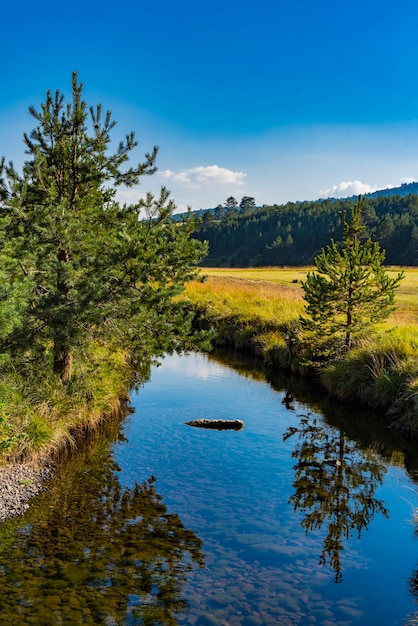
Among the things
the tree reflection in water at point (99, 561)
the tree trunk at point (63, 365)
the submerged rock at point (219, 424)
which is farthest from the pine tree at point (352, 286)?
the tree reflection in water at point (99, 561)

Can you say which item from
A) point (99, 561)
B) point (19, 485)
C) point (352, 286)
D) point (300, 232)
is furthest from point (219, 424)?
point (300, 232)

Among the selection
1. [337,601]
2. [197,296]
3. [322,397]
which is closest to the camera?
[337,601]

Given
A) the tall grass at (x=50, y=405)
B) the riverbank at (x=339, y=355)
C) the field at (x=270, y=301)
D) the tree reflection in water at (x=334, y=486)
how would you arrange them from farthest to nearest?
the field at (x=270, y=301)
the riverbank at (x=339, y=355)
the tall grass at (x=50, y=405)
the tree reflection in water at (x=334, y=486)

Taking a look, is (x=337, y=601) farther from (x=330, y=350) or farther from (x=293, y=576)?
(x=330, y=350)

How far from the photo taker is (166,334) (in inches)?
476

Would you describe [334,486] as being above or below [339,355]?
below

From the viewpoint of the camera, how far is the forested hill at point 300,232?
4134 inches

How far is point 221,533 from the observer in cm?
898

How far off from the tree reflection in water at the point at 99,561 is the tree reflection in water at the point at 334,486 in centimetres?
235

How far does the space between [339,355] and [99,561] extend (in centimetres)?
1285

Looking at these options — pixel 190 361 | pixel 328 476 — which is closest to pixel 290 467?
pixel 328 476

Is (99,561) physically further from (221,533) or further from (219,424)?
(219,424)

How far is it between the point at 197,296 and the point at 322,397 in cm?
1737

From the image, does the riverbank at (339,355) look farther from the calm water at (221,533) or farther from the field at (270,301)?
the calm water at (221,533)
